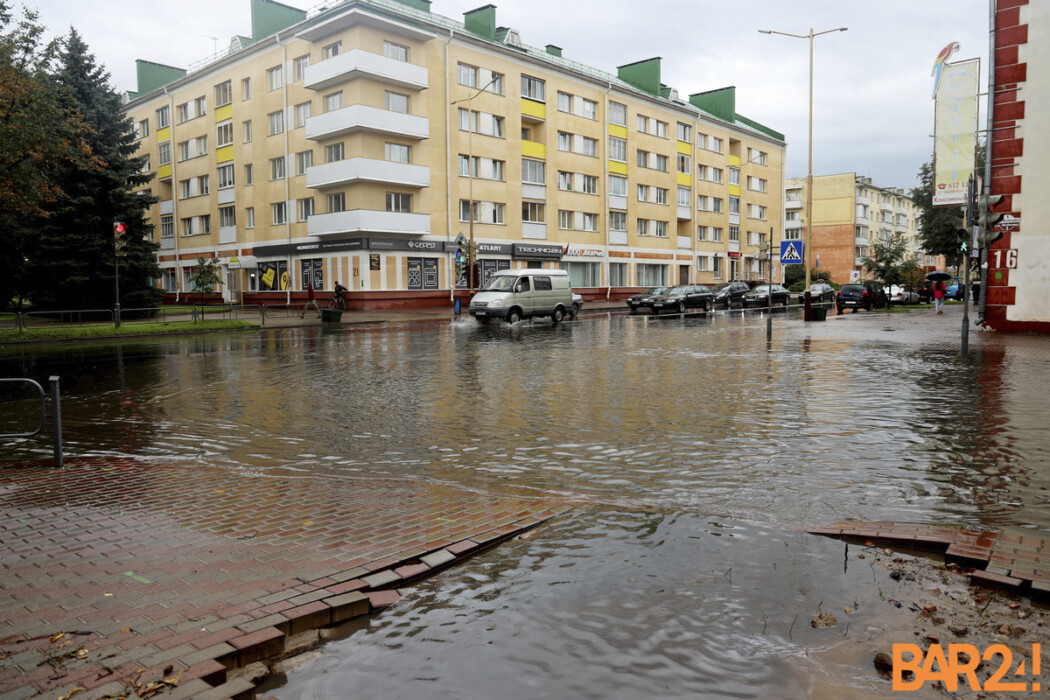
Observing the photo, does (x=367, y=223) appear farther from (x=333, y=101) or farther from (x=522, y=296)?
(x=522, y=296)

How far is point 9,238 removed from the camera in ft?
120

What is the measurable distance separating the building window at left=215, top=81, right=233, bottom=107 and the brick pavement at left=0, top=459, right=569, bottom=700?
49.5 metres

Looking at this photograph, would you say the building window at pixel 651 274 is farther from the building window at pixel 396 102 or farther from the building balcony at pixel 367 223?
the building window at pixel 396 102

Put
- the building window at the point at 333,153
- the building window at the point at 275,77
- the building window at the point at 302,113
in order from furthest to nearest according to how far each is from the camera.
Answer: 1. the building window at the point at 275,77
2. the building window at the point at 302,113
3. the building window at the point at 333,153

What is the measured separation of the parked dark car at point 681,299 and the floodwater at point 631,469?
24046mm

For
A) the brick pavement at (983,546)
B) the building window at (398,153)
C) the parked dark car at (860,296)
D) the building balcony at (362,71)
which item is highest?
the building balcony at (362,71)

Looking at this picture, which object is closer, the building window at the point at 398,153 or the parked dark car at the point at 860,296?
the building window at the point at 398,153

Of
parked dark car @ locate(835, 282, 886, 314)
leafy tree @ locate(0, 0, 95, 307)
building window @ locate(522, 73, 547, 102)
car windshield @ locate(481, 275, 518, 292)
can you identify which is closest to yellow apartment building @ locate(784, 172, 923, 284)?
parked dark car @ locate(835, 282, 886, 314)

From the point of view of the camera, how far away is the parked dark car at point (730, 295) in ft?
167

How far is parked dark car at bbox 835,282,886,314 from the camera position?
42625mm

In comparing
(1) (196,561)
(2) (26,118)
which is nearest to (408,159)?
(2) (26,118)

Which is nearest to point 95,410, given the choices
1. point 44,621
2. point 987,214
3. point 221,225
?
point 44,621

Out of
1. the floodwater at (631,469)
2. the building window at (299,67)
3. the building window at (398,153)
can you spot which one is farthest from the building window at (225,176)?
the floodwater at (631,469)

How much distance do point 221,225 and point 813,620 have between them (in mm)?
54717
